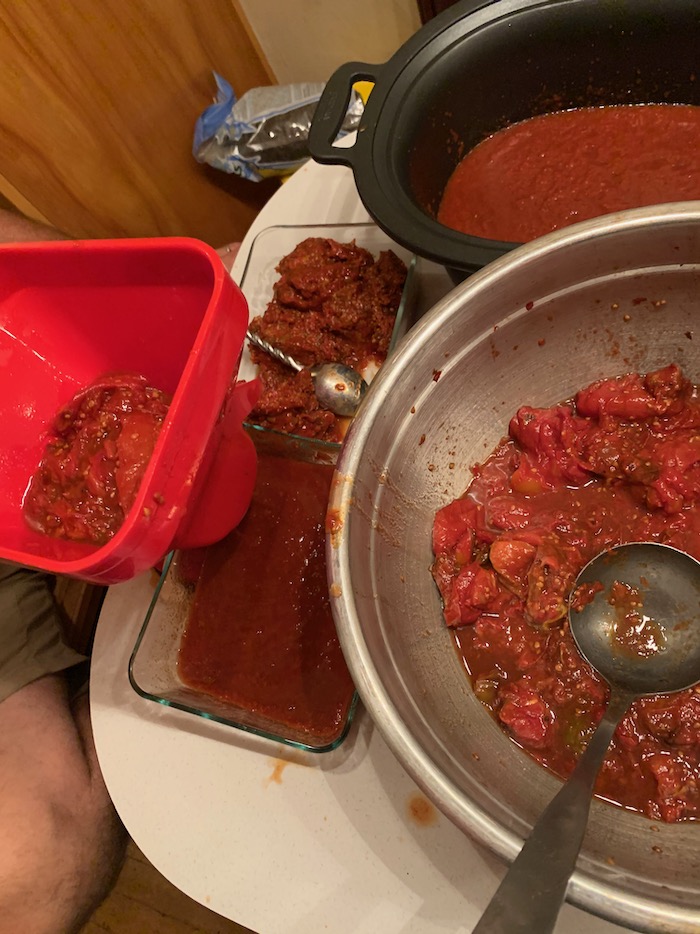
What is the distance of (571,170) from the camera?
1.35 meters

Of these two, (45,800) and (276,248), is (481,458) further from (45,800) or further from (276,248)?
(45,800)

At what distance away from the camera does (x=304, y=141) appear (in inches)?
88.0

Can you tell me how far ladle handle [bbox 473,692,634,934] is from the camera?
0.63 metres

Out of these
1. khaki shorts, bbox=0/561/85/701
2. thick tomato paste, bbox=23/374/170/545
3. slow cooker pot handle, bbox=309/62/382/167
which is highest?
slow cooker pot handle, bbox=309/62/382/167

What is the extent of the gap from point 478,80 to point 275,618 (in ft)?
3.80

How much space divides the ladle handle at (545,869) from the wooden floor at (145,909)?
167 cm

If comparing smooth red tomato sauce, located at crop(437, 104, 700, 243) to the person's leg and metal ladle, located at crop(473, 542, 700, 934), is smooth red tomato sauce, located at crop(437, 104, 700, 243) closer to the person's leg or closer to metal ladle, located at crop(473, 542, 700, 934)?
metal ladle, located at crop(473, 542, 700, 934)

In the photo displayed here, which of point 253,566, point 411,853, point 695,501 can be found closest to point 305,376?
point 253,566

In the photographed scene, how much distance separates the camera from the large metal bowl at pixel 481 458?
2.42ft

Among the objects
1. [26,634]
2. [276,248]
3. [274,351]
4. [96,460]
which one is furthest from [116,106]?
[26,634]

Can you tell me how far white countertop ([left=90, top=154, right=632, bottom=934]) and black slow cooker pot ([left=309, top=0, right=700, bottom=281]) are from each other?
92 centimetres

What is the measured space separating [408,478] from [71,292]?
2.37ft

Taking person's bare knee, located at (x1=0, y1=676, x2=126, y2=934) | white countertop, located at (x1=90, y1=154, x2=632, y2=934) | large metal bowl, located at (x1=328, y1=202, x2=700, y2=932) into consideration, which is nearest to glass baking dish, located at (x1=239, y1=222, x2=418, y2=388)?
large metal bowl, located at (x1=328, y1=202, x2=700, y2=932)

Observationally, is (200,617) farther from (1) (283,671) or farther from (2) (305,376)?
(2) (305,376)
